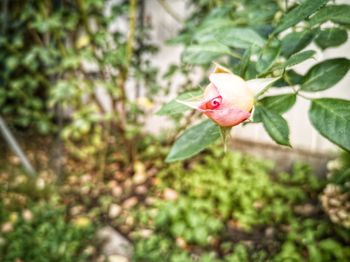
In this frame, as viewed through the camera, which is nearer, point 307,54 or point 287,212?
point 307,54

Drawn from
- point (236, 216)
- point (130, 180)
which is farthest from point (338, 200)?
point (130, 180)

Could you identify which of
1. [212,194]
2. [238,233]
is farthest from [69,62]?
[238,233]

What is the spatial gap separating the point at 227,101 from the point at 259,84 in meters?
0.11

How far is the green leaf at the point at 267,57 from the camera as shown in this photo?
2.34 feet

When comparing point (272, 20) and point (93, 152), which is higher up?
point (272, 20)

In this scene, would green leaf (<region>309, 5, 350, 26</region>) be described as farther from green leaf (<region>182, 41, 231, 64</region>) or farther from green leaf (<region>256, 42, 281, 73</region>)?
green leaf (<region>182, 41, 231, 64</region>)

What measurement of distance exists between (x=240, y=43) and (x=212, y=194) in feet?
5.84

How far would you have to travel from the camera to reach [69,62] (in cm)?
233

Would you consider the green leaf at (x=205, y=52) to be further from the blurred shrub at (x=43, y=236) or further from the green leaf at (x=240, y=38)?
the blurred shrub at (x=43, y=236)

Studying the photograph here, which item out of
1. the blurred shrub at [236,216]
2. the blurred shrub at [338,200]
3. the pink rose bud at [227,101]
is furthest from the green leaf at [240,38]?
the blurred shrub at [338,200]

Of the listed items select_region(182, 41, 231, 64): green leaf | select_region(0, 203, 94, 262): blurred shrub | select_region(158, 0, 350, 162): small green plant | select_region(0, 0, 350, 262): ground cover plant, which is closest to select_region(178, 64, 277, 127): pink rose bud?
select_region(158, 0, 350, 162): small green plant

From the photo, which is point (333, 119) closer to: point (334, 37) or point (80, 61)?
point (334, 37)

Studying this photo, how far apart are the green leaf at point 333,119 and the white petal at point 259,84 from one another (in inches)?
6.0

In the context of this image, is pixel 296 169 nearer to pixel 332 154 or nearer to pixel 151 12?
pixel 332 154
